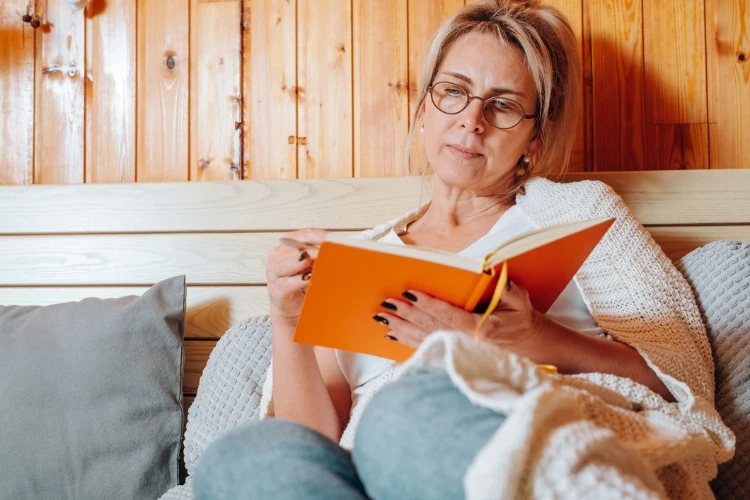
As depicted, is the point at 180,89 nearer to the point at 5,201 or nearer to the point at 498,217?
the point at 5,201

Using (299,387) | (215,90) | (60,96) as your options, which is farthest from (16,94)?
(299,387)

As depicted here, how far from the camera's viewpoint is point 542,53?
3.96 ft

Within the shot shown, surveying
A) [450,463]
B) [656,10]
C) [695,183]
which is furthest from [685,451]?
[656,10]

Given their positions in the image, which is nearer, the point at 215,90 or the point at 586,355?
the point at 586,355

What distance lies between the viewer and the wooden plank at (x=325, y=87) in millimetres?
1586

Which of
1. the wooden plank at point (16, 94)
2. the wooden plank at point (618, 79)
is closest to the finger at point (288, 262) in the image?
the wooden plank at point (618, 79)

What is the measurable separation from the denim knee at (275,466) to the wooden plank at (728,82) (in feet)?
4.08

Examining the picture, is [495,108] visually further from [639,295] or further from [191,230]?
[191,230]

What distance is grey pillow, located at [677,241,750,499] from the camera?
3.22ft

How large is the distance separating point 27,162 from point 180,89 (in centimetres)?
44

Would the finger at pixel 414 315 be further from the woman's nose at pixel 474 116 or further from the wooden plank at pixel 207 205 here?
the wooden plank at pixel 207 205

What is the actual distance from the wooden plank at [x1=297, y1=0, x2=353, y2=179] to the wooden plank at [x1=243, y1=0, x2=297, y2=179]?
0.07 feet

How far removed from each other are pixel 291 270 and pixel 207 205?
2.12ft

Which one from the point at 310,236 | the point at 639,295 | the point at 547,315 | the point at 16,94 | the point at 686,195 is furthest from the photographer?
the point at 16,94
